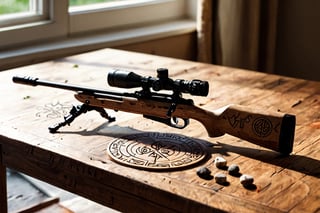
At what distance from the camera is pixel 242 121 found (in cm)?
132

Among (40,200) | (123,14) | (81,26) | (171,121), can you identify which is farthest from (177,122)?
(123,14)

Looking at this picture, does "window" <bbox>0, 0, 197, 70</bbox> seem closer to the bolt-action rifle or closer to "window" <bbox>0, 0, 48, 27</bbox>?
"window" <bbox>0, 0, 48, 27</bbox>

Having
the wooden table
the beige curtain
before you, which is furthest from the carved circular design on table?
the beige curtain

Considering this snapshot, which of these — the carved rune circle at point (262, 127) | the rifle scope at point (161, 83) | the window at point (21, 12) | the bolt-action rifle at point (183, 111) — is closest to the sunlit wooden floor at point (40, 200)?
the window at point (21, 12)

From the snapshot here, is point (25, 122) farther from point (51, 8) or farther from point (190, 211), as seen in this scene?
point (51, 8)

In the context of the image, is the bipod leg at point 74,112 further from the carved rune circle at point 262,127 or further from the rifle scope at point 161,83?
the carved rune circle at point 262,127

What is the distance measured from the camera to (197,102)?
5.50 ft

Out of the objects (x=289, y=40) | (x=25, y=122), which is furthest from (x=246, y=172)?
(x=289, y=40)

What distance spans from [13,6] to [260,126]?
1.36 meters

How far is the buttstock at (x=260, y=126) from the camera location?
128 centimetres

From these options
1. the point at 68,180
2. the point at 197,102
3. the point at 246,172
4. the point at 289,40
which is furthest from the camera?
the point at 289,40

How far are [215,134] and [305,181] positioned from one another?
0.24 m

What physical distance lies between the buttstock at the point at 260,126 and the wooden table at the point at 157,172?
4 cm

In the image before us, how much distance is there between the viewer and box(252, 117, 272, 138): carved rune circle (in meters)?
1.29
